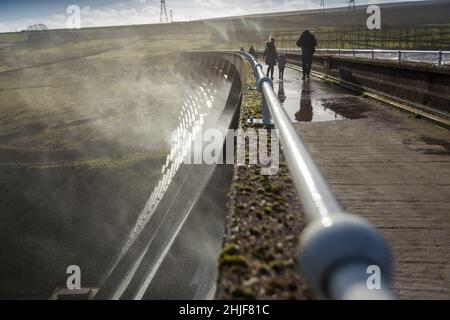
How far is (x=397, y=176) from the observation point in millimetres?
4633

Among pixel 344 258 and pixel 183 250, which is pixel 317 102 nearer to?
pixel 183 250

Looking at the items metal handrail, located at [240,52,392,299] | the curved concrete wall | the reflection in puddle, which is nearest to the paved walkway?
the reflection in puddle

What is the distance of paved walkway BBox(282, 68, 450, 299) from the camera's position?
2854 millimetres

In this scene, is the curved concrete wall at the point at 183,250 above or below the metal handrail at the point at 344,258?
below

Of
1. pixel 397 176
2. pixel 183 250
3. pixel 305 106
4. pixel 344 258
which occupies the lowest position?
pixel 183 250

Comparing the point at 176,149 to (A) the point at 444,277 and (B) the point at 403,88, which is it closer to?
(B) the point at 403,88

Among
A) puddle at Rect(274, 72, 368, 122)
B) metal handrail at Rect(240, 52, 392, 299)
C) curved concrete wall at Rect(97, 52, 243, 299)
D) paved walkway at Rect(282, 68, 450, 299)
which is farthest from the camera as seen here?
puddle at Rect(274, 72, 368, 122)

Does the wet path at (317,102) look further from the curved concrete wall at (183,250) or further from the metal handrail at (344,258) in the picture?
the metal handrail at (344,258)

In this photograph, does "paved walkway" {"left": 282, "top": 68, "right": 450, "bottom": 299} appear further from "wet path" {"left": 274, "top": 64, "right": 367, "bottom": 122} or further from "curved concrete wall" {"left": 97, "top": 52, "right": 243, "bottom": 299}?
"curved concrete wall" {"left": 97, "top": 52, "right": 243, "bottom": 299}

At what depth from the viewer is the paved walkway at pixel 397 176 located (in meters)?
2.85

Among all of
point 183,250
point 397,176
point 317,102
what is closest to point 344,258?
point 397,176

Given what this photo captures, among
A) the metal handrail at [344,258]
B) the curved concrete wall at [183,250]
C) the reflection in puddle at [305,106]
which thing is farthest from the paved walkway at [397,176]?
the curved concrete wall at [183,250]

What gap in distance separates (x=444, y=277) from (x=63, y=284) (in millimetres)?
20705

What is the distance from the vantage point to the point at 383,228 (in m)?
3.36
